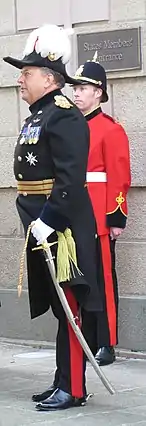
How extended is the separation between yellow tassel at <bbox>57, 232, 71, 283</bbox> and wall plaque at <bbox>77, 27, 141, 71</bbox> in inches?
77.9

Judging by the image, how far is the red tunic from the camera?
635 centimetres

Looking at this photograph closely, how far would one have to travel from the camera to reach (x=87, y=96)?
255 inches

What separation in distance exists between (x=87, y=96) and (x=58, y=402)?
2.10 meters

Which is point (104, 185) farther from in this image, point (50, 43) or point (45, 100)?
point (50, 43)

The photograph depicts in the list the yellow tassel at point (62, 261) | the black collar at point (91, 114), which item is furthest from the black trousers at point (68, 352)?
the black collar at point (91, 114)

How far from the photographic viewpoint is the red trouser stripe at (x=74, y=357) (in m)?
5.22

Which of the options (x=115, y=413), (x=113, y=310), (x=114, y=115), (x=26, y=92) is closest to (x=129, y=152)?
(x=114, y=115)

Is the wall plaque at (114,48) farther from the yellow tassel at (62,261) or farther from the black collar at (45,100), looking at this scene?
the yellow tassel at (62,261)

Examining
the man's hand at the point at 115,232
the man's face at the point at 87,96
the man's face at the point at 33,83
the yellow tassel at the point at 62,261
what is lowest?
the man's hand at the point at 115,232

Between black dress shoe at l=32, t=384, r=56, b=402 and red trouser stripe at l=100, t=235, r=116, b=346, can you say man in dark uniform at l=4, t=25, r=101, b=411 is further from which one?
red trouser stripe at l=100, t=235, r=116, b=346

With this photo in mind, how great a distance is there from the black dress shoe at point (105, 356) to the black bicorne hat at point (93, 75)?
1.63 m

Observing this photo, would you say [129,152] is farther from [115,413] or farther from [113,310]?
[115,413]

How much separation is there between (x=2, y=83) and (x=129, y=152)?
134cm

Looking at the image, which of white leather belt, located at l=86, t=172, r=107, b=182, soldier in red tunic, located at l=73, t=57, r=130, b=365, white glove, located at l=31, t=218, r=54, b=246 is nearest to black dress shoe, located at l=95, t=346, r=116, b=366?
soldier in red tunic, located at l=73, t=57, r=130, b=365
